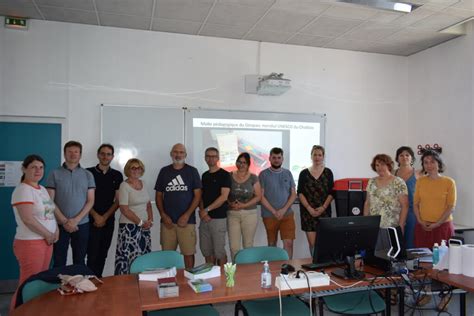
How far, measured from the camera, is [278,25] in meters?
4.21

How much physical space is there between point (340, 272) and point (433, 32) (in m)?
3.55

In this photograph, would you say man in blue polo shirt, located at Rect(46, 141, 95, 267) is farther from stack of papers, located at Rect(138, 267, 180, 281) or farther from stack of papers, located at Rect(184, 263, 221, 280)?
stack of papers, located at Rect(184, 263, 221, 280)

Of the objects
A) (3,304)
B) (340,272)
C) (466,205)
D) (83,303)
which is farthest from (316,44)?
(3,304)

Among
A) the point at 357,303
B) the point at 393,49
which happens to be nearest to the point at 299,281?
the point at 357,303

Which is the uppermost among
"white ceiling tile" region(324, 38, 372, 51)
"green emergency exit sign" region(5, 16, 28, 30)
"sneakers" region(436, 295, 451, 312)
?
"white ceiling tile" region(324, 38, 372, 51)

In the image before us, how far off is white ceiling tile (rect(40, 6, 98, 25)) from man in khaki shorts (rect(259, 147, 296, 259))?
8.36 ft

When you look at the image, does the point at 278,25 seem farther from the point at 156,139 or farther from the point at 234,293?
the point at 234,293

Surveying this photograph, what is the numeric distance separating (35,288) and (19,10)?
308cm

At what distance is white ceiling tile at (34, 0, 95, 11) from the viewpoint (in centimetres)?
359

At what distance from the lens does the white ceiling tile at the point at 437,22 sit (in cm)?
398

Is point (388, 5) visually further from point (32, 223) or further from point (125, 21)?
point (32, 223)

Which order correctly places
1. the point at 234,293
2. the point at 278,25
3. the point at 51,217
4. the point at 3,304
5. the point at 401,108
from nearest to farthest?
the point at 234,293 → the point at 51,217 → the point at 3,304 → the point at 278,25 → the point at 401,108

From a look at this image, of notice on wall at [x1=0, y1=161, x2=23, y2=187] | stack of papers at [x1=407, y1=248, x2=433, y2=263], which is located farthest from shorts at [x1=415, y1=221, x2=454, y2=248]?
notice on wall at [x1=0, y1=161, x2=23, y2=187]

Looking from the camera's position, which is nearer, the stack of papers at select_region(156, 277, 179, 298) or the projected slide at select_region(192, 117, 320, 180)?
the stack of papers at select_region(156, 277, 179, 298)
